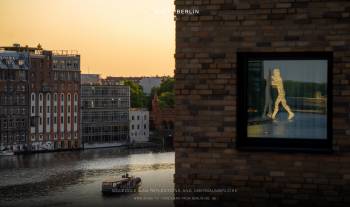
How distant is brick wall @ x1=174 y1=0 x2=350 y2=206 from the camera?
14.6 feet

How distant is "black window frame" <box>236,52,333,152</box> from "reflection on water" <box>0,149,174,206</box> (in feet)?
69.6

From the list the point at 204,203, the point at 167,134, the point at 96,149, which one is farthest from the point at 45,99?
the point at 204,203

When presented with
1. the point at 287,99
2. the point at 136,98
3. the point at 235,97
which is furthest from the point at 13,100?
the point at 287,99

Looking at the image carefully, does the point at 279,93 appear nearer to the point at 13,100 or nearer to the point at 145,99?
the point at 13,100

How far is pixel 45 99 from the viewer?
251ft

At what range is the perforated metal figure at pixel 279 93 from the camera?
15.2ft

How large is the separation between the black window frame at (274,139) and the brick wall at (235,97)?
0.14 feet

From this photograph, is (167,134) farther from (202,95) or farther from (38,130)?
(202,95)

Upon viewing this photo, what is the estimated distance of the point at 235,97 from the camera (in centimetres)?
466

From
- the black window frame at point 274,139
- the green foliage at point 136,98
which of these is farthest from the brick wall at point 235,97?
the green foliage at point 136,98

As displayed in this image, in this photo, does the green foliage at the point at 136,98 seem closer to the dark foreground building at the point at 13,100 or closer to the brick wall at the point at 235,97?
the dark foreground building at the point at 13,100

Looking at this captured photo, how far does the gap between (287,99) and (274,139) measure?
309 millimetres

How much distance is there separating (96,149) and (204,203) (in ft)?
248

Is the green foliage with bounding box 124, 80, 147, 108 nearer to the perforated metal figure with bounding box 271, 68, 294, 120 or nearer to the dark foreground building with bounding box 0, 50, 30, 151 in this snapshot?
the dark foreground building with bounding box 0, 50, 30, 151
